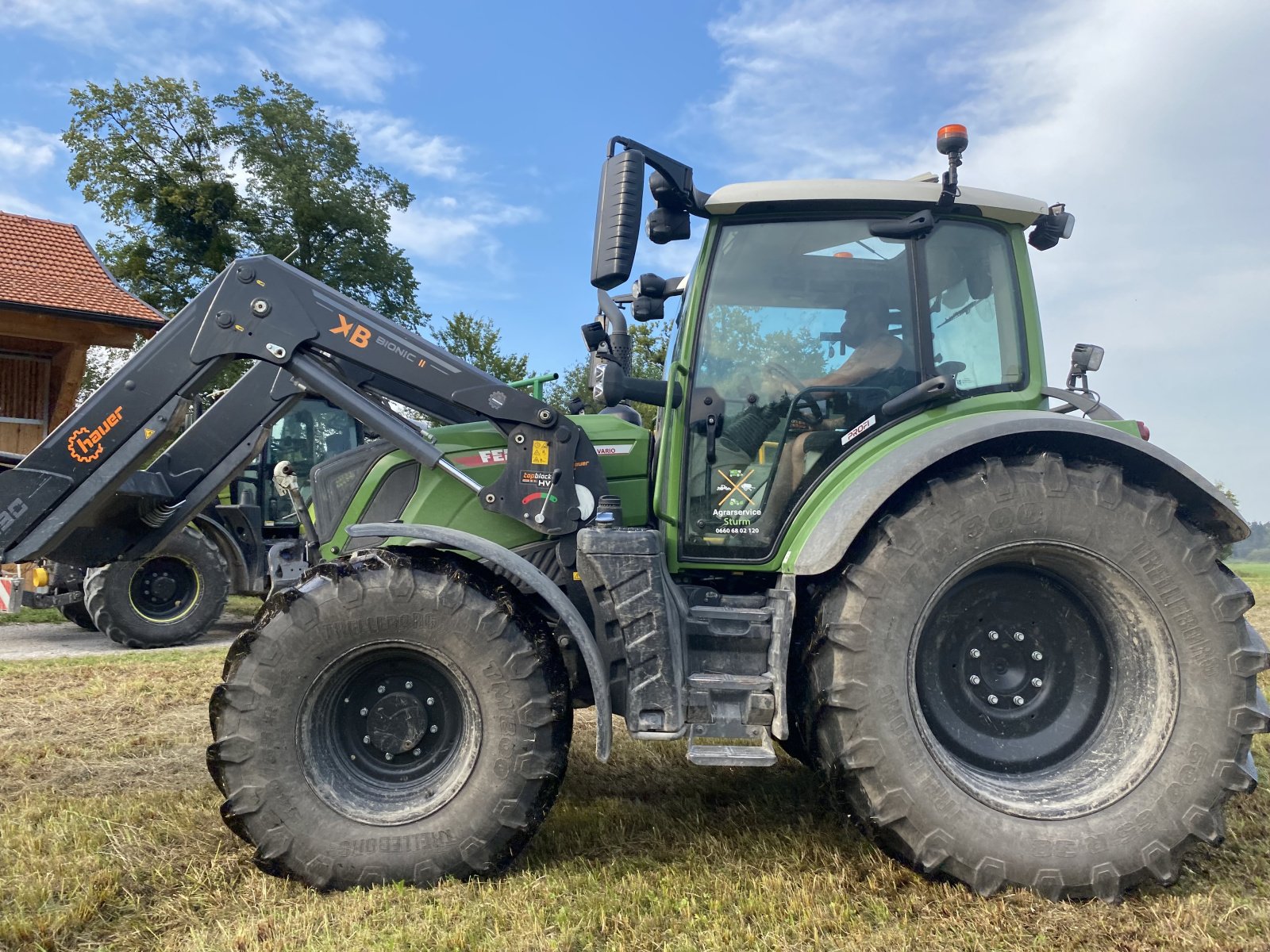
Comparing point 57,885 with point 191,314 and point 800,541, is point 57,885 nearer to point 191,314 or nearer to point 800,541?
point 191,314

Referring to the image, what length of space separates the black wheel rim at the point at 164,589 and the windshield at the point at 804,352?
6.80 metres

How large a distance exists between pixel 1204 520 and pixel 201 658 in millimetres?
6881

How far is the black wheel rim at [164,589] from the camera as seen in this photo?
8.23 m

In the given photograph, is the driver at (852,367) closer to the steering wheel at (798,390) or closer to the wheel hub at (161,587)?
the steering wheel at (798,390)

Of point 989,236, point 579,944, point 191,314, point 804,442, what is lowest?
point 579,944

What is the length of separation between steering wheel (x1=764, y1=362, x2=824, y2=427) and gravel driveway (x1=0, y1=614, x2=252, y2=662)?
6.75m

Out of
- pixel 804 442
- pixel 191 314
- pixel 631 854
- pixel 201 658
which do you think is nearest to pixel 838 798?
pixel 631 854

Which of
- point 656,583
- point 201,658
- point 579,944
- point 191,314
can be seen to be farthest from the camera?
point 201,658

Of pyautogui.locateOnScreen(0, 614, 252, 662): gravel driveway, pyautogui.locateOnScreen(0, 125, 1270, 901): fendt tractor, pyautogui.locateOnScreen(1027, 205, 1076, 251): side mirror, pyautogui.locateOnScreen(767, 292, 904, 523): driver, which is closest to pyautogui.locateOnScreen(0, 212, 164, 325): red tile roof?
pyautogui.locateOnScreen(0, 614, 252, 662): gravel driveway

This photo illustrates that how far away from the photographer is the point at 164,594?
8.33 metres

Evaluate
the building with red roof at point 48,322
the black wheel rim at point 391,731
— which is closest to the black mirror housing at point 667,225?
the black wheel rim at point 391,731

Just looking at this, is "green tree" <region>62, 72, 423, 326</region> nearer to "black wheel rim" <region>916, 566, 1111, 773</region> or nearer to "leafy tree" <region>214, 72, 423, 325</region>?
"leafy tree" <region>214, 72, 423, 325</region>

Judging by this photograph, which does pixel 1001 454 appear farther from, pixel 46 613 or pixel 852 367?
pixel 46 613

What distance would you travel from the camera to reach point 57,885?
2695 millimetres
